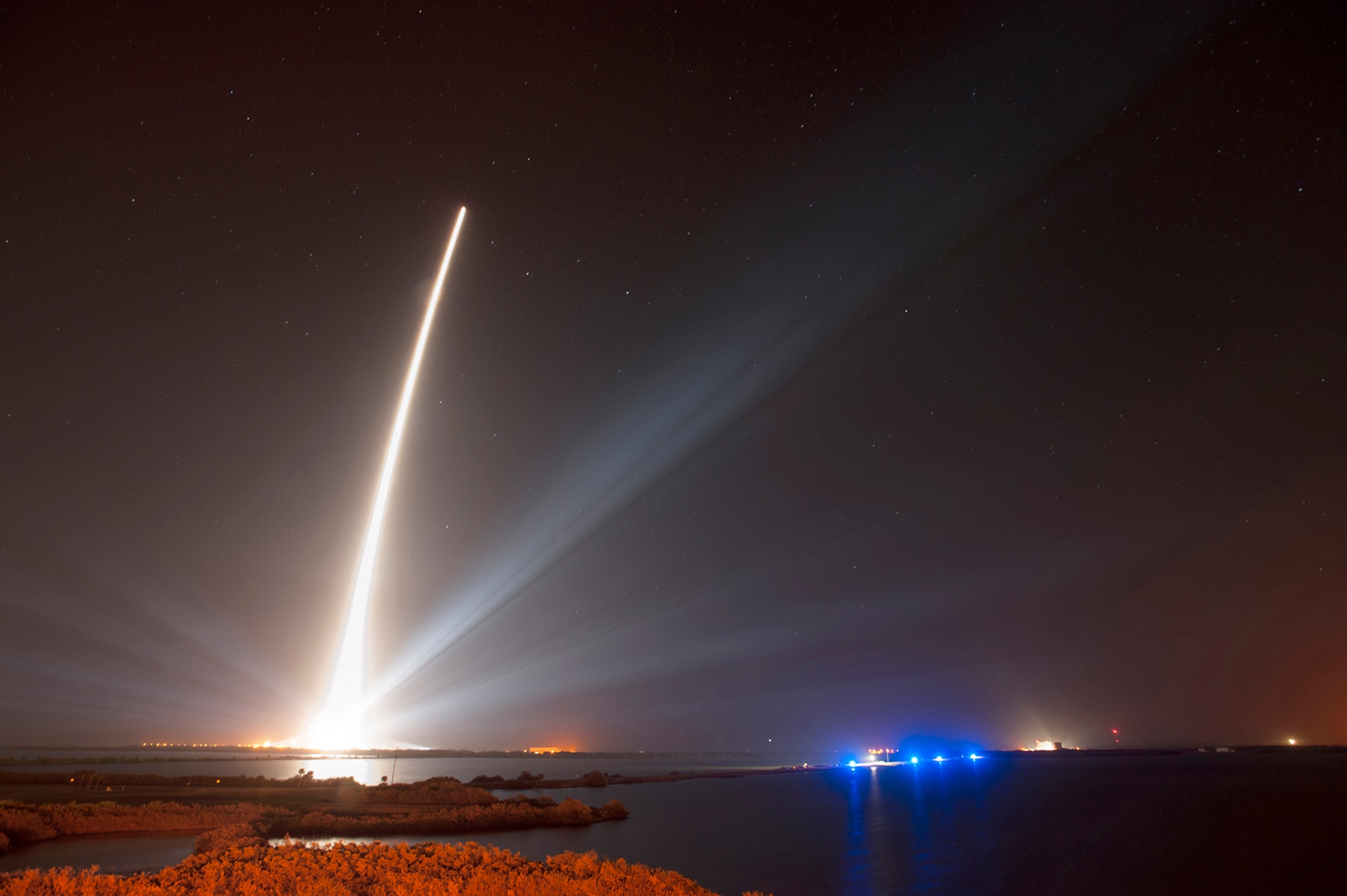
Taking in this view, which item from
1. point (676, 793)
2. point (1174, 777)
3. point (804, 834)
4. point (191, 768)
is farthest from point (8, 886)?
point (1174, 777)

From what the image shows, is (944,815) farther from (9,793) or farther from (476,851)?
(9,793)

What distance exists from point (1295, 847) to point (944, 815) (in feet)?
61.9

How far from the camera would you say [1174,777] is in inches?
3546

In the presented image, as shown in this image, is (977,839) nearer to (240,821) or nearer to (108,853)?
(240,821)

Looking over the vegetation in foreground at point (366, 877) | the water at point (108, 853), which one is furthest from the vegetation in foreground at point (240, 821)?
the vegetation in foreground at point (366, 877)

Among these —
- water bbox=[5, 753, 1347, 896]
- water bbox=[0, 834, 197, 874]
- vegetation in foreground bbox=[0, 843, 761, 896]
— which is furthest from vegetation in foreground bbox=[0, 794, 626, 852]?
vegetation in foreground bbox=[0, 843, 761, 896]

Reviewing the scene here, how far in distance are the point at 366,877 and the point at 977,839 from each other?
3361cm

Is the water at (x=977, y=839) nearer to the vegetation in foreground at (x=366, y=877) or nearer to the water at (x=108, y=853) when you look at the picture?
the water at (x=108, y=853)

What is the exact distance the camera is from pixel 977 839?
1443 inches

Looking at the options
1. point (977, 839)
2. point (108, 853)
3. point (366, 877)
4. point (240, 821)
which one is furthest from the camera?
point (977, 839)

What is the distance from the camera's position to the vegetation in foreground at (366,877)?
1333cm

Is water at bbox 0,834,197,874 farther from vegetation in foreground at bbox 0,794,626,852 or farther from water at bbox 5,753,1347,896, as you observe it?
water at bbox 5,753,1347,896

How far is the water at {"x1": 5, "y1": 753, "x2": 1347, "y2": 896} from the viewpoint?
2638 cm

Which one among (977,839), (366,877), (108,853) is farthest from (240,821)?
(977,839)
